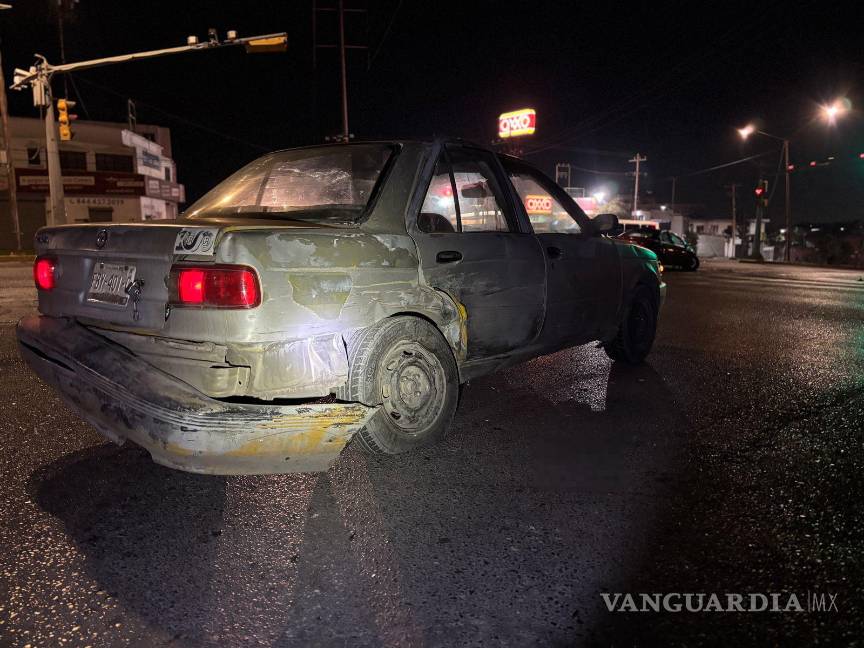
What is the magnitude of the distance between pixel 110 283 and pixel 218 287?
0.75 m

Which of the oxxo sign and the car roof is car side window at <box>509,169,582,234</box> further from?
Result: the oxxo sign

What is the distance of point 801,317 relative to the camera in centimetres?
867

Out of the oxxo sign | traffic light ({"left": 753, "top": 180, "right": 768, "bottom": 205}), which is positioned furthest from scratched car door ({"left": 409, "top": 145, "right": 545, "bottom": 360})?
the oxxo sign

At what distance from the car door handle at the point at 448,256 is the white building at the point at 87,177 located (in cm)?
3767

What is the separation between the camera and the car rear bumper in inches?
94.2

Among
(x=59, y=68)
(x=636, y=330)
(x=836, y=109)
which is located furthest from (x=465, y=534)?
(x=836, y=109)

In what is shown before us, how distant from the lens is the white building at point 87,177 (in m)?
38.1

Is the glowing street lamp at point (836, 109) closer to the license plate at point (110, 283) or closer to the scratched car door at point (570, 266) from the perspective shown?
the scratched car door at point (570, 266)

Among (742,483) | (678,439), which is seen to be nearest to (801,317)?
(678,439)

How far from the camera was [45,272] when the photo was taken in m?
3.30

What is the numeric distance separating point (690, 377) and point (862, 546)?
2883mm

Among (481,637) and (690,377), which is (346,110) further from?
(481,637)

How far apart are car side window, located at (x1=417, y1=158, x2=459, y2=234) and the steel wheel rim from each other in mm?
701

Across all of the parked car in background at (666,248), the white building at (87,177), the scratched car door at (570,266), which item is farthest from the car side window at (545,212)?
the white building at (87,177)
